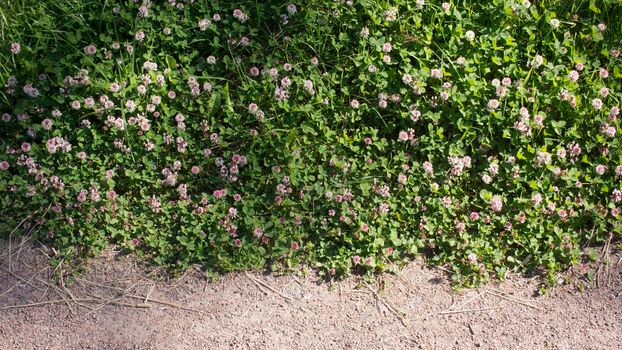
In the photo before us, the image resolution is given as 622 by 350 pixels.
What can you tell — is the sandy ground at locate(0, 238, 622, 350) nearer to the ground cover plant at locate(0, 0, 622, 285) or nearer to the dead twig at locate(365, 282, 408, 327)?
the dead twig at locate(365, 282, 408, 327)

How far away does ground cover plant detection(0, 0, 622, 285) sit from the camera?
3.21 meters

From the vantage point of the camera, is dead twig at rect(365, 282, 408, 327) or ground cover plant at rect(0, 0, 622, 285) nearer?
dead twig at rect(365, 282, 408, 327)

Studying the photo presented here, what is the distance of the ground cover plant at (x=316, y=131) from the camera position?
3.21 meters

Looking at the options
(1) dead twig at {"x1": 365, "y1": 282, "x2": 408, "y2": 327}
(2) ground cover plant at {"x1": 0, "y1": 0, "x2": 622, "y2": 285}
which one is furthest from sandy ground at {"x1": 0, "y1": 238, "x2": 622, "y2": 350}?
(2) ground cover plant at {"x1": 0, "y1": 0, "x2": 622, "y2": 285}

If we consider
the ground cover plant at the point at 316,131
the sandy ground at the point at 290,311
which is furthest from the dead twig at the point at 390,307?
the ground cover plant at the point at 316,131

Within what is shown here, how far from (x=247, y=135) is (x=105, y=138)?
0.72 meters

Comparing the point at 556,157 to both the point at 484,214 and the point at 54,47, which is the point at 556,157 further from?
the point at 54,47

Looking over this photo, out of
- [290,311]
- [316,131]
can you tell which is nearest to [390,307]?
[290,311]

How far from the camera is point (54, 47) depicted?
3650mm

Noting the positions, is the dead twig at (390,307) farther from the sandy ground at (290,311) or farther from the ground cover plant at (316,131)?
the ground cover plant at (316,131)

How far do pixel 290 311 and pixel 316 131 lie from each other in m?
0.93

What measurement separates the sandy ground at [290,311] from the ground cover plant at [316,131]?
4.2 inches

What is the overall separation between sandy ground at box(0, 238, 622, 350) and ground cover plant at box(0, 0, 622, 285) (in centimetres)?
11

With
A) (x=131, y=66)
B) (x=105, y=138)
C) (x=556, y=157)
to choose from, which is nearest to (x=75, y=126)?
(x=105, y=138)
